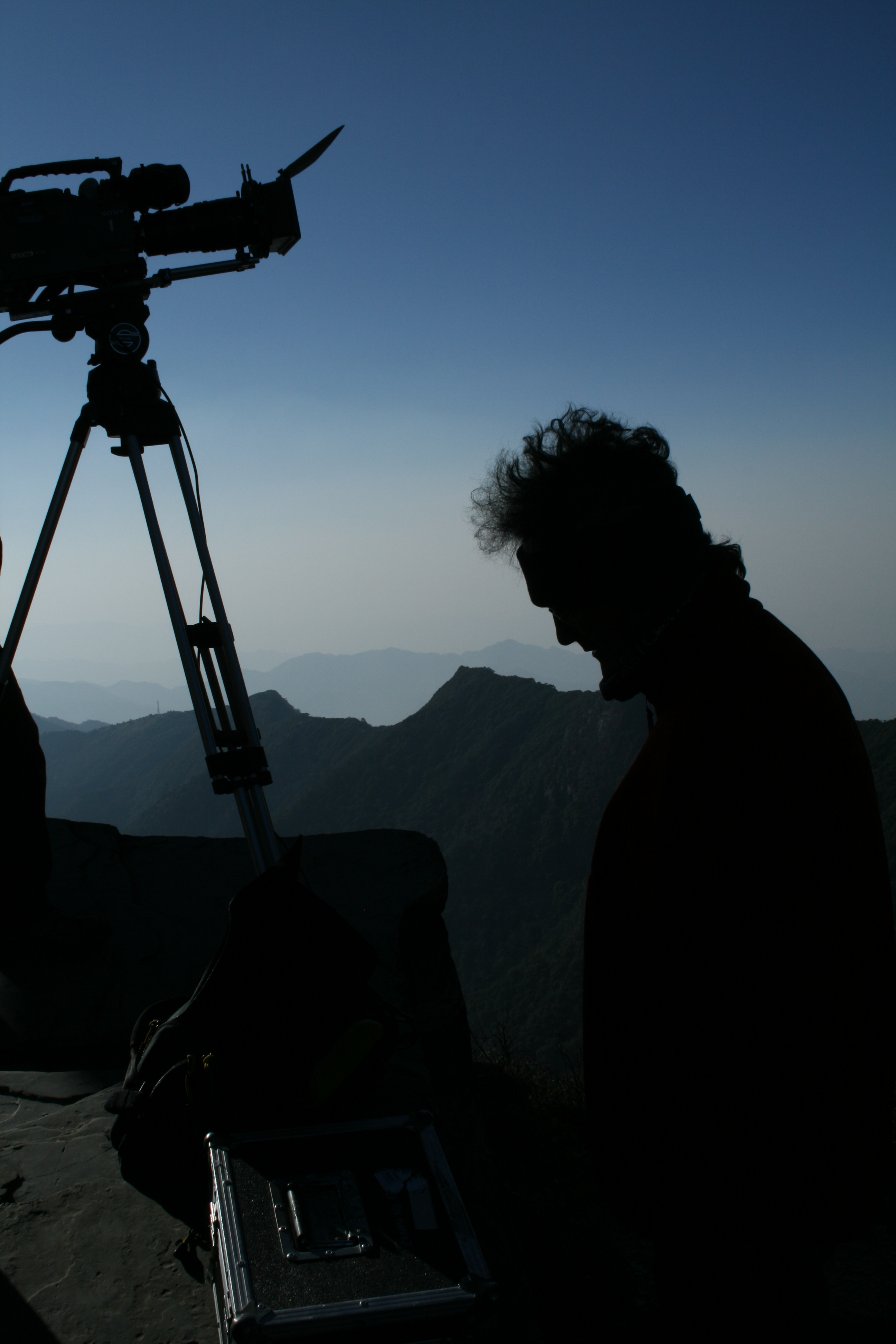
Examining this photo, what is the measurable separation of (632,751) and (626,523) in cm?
2820

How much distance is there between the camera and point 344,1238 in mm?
1163

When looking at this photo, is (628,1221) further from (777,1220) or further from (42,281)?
(42,281)

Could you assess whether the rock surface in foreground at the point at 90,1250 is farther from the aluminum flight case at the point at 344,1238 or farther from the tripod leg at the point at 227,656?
the tripod leg at the point at 227,656

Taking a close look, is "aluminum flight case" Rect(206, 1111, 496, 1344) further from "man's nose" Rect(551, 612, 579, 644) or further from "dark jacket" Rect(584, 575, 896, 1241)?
"man's nose" Rect(551, 612, 579, 644)

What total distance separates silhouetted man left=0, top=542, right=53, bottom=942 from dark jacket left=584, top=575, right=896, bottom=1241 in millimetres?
2115

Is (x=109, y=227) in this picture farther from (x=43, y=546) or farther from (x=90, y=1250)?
(x=90, y=1250)

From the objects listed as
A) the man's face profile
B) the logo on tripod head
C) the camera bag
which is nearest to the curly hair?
the man's face profile

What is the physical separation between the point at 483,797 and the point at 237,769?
107 ft

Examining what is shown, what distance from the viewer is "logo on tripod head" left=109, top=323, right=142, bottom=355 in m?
2.14

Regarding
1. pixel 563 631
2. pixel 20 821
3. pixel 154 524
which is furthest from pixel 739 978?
Answer: pixel 20 821

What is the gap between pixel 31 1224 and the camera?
158 cm

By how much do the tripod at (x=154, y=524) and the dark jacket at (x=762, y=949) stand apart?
1.24 metres

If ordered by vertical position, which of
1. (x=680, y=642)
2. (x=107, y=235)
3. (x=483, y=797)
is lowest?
(x=483, y=797)

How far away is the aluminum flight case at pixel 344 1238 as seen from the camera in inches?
41.1
